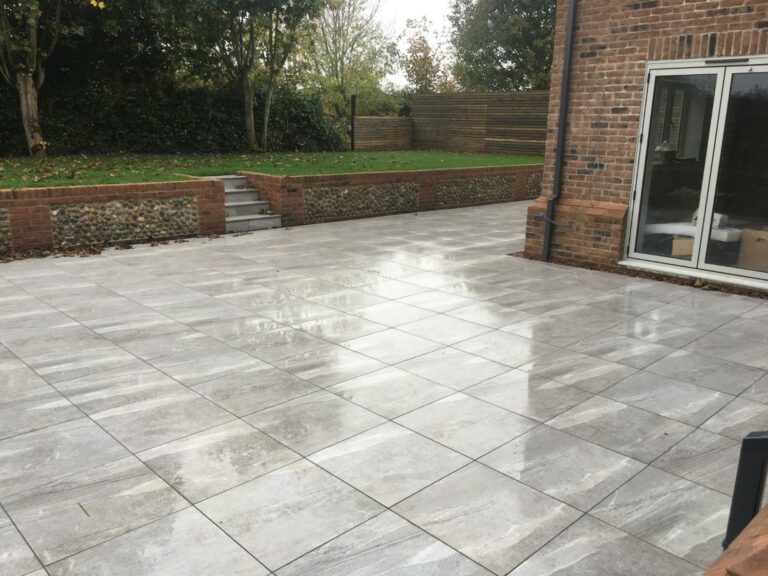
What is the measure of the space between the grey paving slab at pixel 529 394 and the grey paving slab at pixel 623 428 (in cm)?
9

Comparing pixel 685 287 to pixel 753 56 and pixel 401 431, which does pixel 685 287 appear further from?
pixel 401 431

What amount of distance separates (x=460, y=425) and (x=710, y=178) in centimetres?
478

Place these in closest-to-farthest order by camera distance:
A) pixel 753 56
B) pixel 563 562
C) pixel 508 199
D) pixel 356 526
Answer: pixel 563 562, pixel 356 526, pixel 753 56, pixel 508 199

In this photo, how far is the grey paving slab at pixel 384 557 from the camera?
247 centimetres

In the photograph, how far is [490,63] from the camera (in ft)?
89.4

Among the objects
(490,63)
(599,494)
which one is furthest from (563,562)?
(490,63)

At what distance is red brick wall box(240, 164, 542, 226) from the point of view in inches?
420

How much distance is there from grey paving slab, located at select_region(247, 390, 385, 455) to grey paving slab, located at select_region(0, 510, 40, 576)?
1.29 m

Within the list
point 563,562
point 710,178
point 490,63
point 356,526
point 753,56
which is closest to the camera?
point 563,562

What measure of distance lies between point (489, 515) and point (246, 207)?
855 cm

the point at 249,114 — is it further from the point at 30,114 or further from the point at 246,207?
the point at 246,207

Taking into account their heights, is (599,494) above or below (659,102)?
below

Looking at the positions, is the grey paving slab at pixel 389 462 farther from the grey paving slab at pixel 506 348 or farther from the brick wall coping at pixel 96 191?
the brick wall coping at pixel 96 191

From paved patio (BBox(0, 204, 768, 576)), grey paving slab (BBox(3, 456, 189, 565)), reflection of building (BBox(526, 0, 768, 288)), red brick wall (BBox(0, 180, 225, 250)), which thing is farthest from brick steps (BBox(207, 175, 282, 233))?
grey paving slab (BBox(3, 456, 189, 565))
